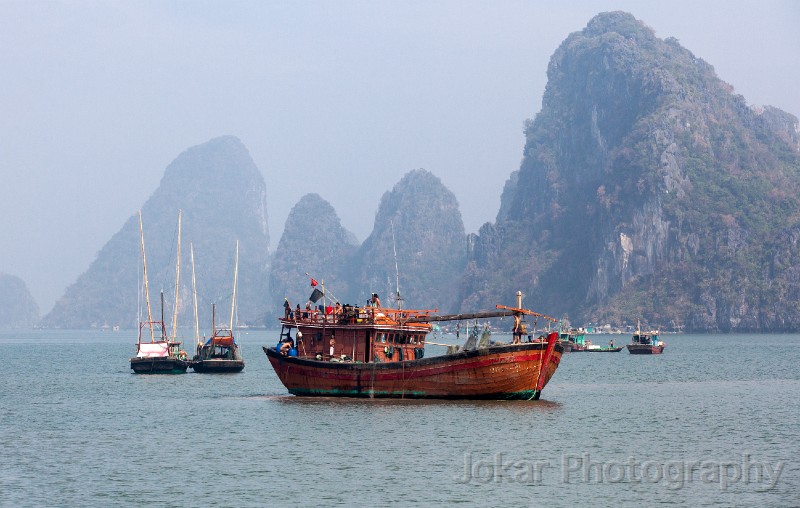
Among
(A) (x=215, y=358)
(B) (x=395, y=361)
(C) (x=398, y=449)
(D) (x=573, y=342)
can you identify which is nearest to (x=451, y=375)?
(B) (x=395, y=361)

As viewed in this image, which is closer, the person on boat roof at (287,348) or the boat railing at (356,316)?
the boat railing at (356,316)

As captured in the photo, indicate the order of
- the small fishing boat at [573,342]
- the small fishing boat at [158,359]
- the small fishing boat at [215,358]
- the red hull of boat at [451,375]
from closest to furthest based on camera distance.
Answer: the red hull of boat at [451,375], the small fishing boat at [158,359], the small fishing boat at [215,358], the small fishing boat at [573,342]

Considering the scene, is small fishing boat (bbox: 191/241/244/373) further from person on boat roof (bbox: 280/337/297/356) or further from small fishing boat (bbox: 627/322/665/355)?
small fishing boat (bbox: 627/322/665/355)

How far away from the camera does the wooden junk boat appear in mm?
59031

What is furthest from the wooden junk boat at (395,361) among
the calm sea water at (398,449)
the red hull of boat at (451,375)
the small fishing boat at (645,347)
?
the small fishing boat at (645,347)

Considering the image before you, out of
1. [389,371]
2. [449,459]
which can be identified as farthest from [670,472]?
[389,371]

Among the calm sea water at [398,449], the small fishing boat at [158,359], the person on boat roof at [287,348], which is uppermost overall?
the person on boat roof at [287,348]

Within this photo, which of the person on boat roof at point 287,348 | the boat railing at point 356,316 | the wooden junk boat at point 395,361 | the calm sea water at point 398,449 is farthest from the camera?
the person on boat roof at point 287,348

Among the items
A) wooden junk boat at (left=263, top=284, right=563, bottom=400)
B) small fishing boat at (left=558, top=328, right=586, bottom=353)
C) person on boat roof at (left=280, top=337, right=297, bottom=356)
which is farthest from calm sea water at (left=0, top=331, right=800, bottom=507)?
small fishing boat at (left=558, top=328, right=586, bottom=353)

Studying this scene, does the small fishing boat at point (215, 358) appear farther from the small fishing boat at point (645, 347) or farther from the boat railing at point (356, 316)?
the small fishing boat at point (645, 347)

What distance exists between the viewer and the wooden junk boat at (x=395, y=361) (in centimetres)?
5903

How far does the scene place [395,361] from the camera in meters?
61.2

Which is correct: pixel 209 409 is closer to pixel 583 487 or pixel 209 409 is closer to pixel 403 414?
pixel 403 414

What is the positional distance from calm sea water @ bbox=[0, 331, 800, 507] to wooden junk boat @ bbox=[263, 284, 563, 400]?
39.7 inches
